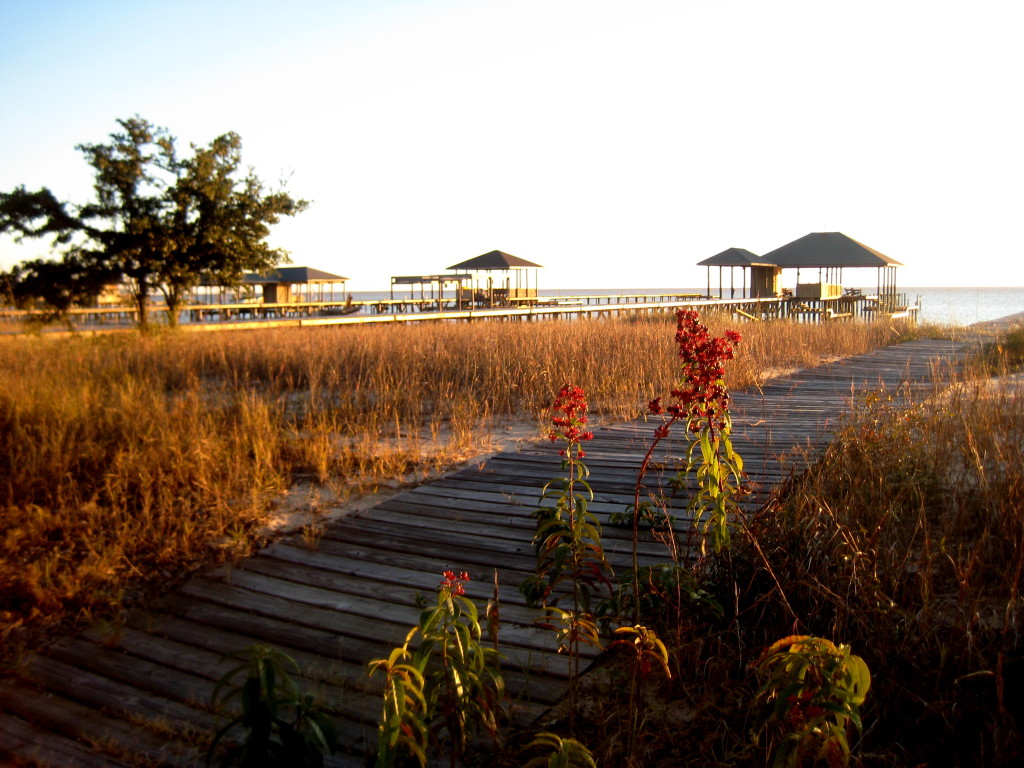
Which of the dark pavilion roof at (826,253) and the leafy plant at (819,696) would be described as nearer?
the leafy plant at (819,696)

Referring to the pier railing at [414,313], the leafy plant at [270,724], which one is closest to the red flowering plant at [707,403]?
the leafy plant at [270,724]

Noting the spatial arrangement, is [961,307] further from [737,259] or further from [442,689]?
[442,689]

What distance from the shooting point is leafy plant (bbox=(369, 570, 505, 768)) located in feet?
5.24

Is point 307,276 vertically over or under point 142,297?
over

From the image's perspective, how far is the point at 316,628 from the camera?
2787 mm

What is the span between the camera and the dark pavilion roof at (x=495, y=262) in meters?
29.4

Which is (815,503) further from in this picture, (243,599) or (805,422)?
(805,422)

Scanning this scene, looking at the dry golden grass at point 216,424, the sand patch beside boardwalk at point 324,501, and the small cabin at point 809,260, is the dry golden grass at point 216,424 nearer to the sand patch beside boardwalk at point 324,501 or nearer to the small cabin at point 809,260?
the sand patch beside boardwalk at point 324,501

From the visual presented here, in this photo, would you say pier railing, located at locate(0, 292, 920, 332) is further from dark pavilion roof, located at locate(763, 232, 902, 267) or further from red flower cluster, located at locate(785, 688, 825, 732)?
red flower cluster, located at locate(785, 688, 825, 732)

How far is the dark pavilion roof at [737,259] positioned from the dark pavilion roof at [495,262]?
23.0 ft

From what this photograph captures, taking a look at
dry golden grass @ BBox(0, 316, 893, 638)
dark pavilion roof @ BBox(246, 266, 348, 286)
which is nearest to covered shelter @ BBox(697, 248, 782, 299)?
dark pavilion roof @ BBox(246, 266, 348, 286)

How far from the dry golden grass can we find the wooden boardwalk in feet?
1.14

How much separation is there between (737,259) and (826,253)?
3.96 m

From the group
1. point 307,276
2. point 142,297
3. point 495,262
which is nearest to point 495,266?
point 495,262
